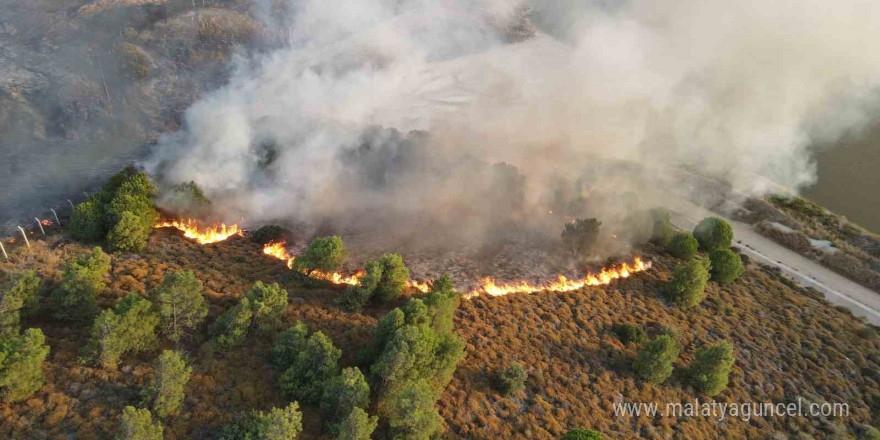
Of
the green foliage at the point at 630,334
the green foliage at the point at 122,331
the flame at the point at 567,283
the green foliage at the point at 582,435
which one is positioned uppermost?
the green foliage at the point at 122,331

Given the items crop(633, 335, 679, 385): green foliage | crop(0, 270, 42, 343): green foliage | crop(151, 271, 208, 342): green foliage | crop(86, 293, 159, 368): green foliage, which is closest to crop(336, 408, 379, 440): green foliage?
crop(151, 271, 208, 342): green foliage

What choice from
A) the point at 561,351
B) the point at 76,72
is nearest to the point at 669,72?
the point at 561,351

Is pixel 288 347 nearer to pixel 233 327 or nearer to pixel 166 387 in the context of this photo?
pixel 233 327

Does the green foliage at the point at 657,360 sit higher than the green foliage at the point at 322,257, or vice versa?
the green foliage at the point at 322,257

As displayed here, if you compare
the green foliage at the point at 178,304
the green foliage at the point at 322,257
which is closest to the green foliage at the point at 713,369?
the green foliage at the point at 322,257

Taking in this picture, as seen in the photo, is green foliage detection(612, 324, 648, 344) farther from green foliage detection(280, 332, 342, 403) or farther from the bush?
green foliage detection(280, 332, 342, 403)

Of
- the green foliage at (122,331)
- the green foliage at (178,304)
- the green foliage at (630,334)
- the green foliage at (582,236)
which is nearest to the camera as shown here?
the green foliage at (122,331)

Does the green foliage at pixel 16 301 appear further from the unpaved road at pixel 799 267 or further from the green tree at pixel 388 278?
the unpaved road at pixel 799 267
